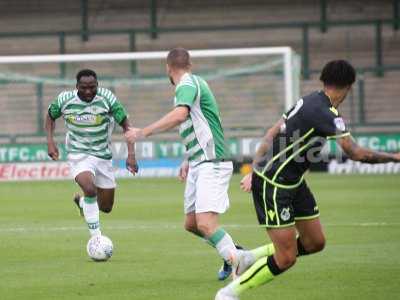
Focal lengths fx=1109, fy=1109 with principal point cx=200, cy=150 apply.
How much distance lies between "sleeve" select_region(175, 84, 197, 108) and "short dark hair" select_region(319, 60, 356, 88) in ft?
4.82

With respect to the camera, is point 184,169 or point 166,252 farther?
point 166,252

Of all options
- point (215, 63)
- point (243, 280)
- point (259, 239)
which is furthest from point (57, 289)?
point (215, 63)

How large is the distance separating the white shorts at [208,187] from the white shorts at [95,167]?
2.84m

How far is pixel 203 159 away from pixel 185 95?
845mm

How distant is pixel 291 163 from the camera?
8953mm

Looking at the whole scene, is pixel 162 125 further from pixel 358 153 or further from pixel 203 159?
pixel 358 153

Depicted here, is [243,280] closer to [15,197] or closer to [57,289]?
[57,289]

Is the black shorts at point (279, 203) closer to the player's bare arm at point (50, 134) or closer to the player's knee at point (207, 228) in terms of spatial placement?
the player's knee at point (207, 228)

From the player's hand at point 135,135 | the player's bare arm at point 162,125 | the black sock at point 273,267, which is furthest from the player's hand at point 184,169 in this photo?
the black sock at point 273,267

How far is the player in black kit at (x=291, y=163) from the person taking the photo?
28.7ft

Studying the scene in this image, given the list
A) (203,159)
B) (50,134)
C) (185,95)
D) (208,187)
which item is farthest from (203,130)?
(50,134)

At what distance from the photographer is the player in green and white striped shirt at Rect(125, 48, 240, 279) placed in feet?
33.2

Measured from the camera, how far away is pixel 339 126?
8.71 meters

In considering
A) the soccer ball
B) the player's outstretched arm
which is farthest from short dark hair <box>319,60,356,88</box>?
the soccer ball
